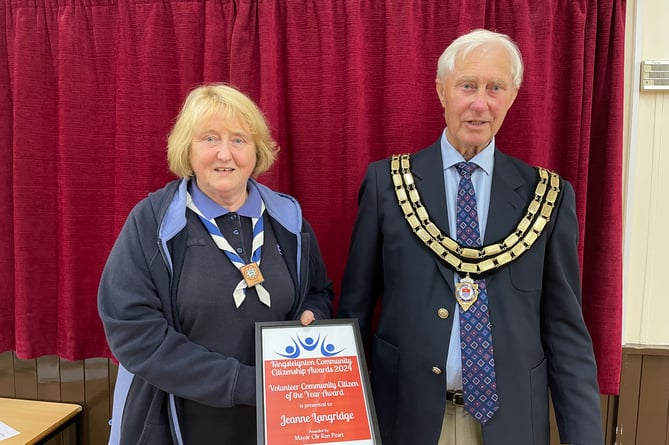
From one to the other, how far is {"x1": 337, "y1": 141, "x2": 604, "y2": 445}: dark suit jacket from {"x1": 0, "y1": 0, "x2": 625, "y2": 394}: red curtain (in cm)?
46

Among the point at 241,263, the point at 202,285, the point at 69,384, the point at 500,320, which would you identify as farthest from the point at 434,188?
the point at 69,384

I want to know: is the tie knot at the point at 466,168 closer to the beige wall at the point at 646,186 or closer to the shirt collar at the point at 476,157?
the shirt collar at the point at 476,157

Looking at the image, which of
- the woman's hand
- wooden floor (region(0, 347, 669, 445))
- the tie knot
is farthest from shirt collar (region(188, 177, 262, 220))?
wooden floor (region(0, 347, 669, 445))

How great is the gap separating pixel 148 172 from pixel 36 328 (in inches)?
30.1

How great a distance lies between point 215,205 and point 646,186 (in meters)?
1.48

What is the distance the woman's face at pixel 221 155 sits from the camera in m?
1.21

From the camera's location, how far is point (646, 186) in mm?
1723

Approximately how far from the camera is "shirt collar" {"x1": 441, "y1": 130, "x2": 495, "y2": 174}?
4.14ft

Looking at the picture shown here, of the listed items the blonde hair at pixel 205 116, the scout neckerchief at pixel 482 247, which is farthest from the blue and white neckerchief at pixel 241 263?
the scout neckerchief at pixel 482 247

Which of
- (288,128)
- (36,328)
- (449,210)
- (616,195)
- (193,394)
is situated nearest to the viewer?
(193,394)

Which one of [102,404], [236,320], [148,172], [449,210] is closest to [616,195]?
[449,210]

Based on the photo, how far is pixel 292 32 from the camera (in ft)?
5.62

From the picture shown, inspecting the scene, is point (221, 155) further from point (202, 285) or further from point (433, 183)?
point (433, 183)

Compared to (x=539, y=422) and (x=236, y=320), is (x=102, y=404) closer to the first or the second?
(x=236, y=320)
